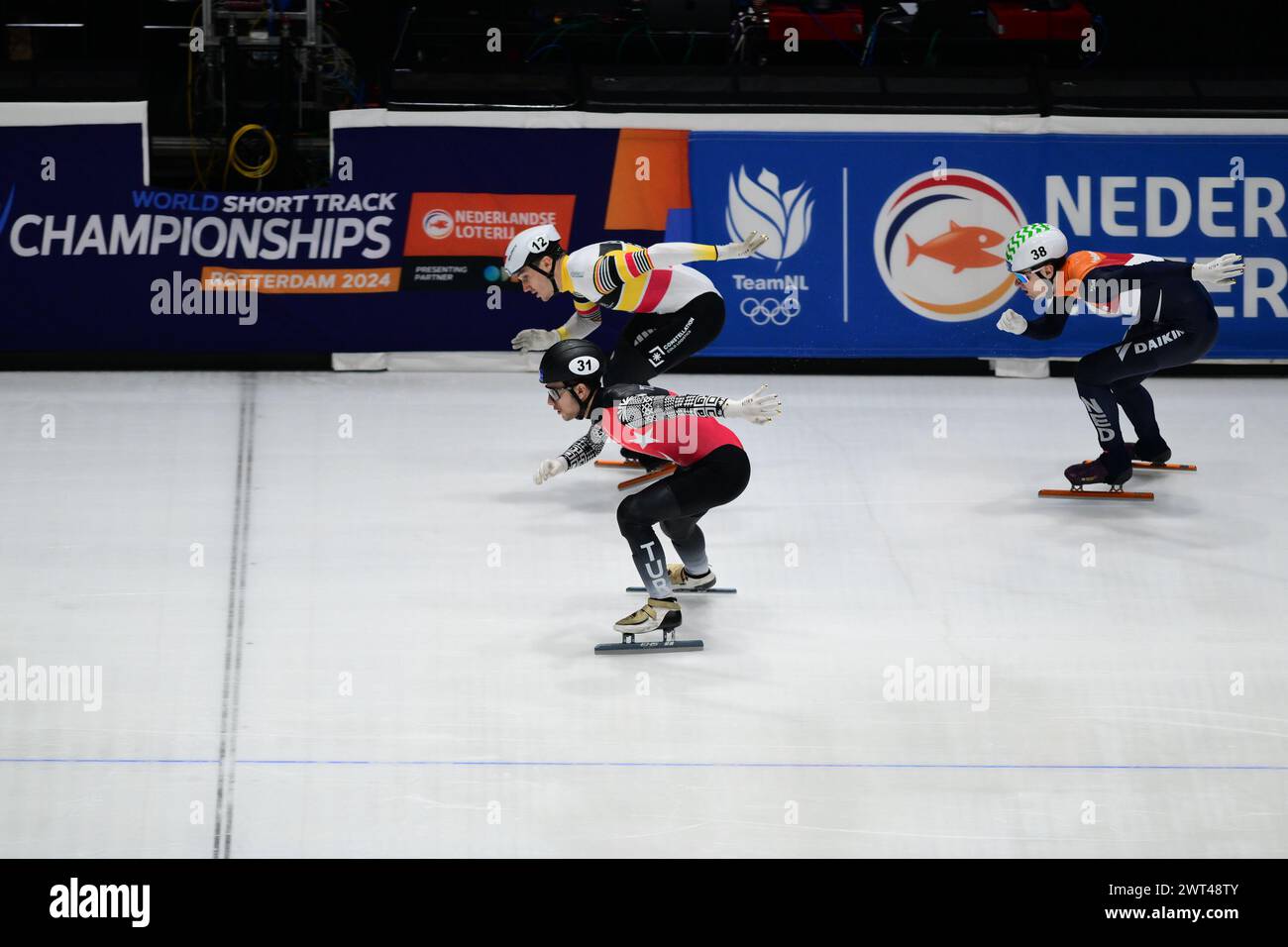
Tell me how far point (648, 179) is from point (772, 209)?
1.01 m

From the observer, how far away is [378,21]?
16547mm

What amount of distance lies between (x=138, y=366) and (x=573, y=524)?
5.15 meters

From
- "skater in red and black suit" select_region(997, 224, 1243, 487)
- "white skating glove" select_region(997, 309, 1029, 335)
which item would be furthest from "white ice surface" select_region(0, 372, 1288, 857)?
"white skating glove" select_region(997, 309, 1029, 335)

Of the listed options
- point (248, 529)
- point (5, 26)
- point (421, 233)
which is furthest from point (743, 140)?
point (5, 26)

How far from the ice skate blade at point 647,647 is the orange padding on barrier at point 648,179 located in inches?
234

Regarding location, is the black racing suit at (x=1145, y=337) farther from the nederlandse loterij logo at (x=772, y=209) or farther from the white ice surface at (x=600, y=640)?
the nederlandse loterij logo at (x=772, y=209)

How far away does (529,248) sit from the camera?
10.3m

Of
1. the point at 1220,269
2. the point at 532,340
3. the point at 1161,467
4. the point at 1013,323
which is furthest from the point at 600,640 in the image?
the point at 1161,467

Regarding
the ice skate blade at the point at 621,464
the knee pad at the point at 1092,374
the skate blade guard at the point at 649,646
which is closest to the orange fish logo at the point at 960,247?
the knee pad at the point at 1092,374

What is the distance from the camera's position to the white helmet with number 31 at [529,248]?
10320 mm

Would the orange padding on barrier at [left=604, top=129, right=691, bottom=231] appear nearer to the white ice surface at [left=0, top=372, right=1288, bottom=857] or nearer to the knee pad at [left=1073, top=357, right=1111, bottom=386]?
the white ice surface at [left=0, top=372, right=1288, bottom=857]

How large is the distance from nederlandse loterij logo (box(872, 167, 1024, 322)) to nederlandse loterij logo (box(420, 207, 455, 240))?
133 inches

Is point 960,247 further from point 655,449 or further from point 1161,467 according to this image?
point 655,449

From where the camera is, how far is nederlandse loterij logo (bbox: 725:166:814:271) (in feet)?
44.5
